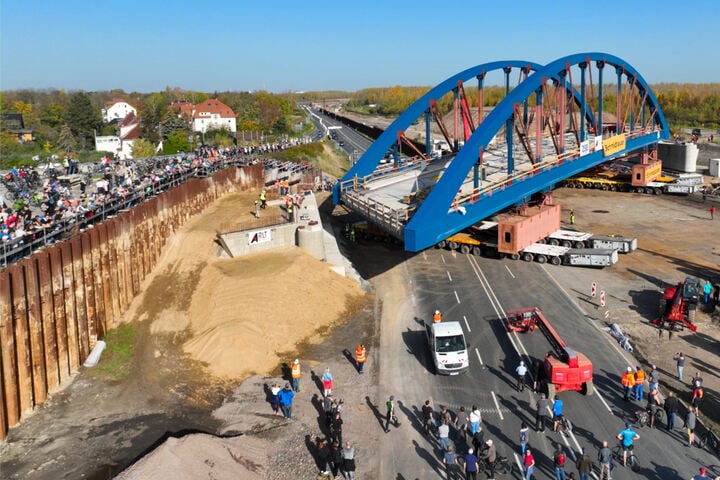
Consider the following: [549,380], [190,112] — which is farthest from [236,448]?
[190,112]

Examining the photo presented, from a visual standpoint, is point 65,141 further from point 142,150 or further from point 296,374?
point 296,374

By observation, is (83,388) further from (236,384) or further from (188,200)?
(188,200)

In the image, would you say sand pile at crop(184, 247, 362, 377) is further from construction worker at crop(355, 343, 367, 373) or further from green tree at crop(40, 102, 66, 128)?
green tree at crop(40, 102, 66, 128)

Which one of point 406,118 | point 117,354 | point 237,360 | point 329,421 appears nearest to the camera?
point 329,421

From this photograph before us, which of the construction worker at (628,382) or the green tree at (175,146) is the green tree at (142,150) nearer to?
the green tree at (175,146)

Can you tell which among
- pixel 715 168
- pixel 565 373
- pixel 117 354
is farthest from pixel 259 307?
pixel 715 168

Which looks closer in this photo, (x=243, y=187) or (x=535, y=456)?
(x=535, y=456)

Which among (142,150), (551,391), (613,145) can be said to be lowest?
(551,391)
